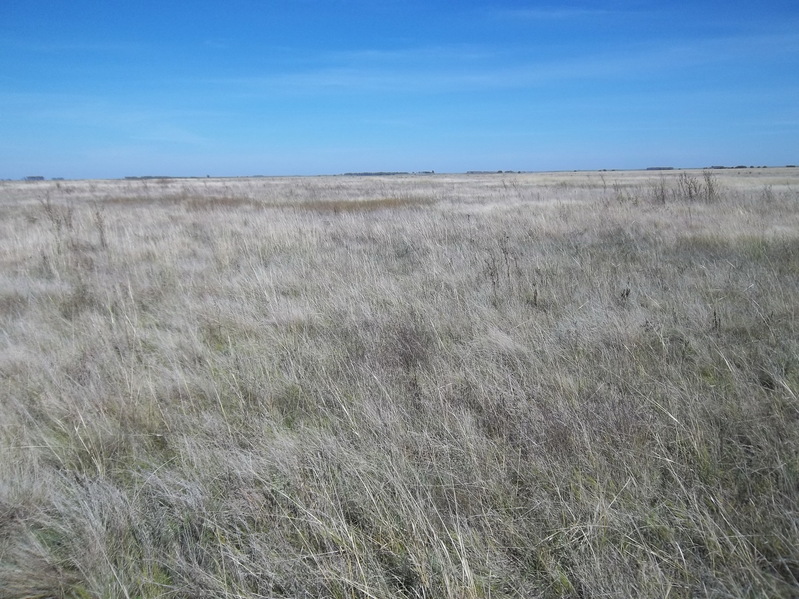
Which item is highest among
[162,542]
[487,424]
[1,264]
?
[1,264]

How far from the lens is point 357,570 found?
1570mm

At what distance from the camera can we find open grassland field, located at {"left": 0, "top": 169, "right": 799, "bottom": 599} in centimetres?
156

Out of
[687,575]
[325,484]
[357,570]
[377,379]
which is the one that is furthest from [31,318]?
[687,575]

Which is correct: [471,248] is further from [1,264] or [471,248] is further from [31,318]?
[1,264]

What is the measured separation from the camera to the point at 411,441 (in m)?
2.22

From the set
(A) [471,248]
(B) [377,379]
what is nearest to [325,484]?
(B) [377,379]

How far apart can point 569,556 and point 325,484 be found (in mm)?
1011

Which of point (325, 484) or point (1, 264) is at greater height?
point (1, 264)

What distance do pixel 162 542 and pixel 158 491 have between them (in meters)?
0.28

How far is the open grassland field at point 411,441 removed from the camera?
5.13 ft

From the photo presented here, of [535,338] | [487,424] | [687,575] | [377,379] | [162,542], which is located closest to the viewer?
[687,575]

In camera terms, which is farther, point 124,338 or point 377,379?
Answer: point 124,338

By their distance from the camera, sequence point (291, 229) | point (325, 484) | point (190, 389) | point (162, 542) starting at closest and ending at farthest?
point (162, 542)
point (325, 484)
point (190, 389)
point (291, 229)

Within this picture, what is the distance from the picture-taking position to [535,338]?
3.52 metres
